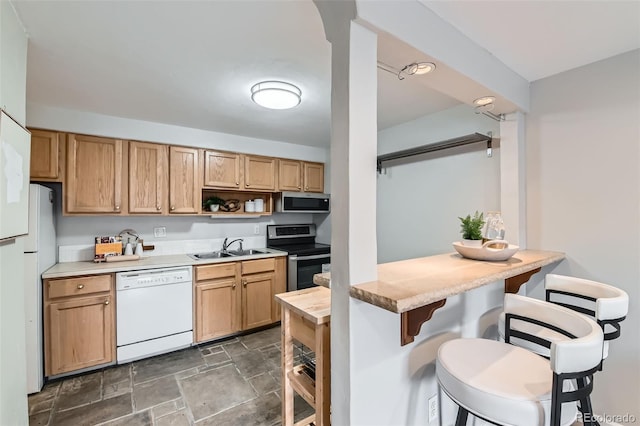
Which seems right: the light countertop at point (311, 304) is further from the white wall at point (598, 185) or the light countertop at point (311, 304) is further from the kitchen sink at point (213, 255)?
the kitchen sink at point (213, 255)

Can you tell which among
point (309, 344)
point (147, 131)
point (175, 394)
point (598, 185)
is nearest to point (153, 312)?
point (175, 394)

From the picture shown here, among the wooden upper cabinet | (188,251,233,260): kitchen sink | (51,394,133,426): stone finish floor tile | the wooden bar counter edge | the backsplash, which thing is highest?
the wooden upper cabinet

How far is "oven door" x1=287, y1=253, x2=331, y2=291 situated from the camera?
11.3 feet

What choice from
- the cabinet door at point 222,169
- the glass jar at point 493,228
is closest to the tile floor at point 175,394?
the glass jar at point 493,228

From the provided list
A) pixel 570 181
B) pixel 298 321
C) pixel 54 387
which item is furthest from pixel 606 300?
pixel 54 387

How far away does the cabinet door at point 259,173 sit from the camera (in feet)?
11.7

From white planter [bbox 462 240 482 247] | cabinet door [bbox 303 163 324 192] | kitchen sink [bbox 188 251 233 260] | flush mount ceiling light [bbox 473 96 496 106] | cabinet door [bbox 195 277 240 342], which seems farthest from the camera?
cabinet door [bbox 303 163 324 192]

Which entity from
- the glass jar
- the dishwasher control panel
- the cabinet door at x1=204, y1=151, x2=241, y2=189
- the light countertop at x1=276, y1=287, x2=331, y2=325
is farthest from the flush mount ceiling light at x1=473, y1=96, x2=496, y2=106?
the dishwasher control panel

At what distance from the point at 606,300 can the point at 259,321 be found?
3.02m

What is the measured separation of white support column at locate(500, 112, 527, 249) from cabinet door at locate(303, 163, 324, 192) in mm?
2547

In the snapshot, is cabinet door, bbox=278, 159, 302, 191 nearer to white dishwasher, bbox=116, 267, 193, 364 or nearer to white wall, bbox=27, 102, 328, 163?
white wall, bbox=27, 102, 328, 163

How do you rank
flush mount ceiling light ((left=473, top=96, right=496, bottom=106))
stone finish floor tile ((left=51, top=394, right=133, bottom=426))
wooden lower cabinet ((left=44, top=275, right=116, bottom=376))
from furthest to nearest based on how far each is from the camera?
1. wooden lower cabinet ((left=44, top=275, right=116, bottom=376))
2. stone finish floor tile ((left=51, top=394, right=133, bottom=426))
3. flush mount ceiling light ((left=473, top=96, right=496, bottom=106))

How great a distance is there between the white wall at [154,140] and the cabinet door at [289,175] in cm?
12

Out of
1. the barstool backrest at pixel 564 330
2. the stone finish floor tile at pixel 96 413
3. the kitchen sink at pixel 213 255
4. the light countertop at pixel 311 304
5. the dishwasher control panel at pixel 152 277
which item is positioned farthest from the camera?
the kitchen sink at pixel 213 255
